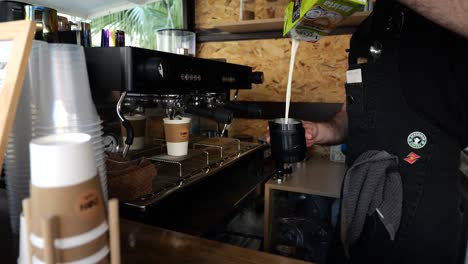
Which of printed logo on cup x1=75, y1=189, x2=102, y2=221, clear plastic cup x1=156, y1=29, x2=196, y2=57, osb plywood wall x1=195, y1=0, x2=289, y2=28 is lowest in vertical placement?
printed logo on cup x1=75, y1=189, x2=102, y2=221

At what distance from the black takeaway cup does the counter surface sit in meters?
0.40

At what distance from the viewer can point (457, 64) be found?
828 millimetres

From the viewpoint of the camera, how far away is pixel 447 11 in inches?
26.9

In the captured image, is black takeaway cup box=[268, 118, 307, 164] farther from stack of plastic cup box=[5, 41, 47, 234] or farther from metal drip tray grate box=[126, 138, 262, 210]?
stack of plastic cup box=[5, 41, 47, 234]

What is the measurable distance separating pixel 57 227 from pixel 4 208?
0.46 m

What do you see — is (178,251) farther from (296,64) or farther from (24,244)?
(296,64)

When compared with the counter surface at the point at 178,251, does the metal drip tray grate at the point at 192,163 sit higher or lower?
higher

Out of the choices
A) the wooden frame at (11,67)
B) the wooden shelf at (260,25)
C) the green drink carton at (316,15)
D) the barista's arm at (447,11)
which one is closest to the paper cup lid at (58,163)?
the wooden frame at (11,67)

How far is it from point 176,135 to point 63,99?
638 millimetres

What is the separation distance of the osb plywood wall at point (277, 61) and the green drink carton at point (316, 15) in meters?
1.00

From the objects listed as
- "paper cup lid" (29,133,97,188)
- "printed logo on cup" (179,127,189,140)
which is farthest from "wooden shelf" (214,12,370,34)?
"paper cup lid" (29,133,97,188)

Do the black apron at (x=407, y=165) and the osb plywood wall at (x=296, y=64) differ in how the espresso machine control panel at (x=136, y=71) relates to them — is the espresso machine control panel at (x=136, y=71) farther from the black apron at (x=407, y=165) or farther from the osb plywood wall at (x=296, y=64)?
the osb plywood wall at (x=296, y=64)

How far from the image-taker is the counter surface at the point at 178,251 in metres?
0.49

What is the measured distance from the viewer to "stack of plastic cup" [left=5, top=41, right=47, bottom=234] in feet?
1.45
